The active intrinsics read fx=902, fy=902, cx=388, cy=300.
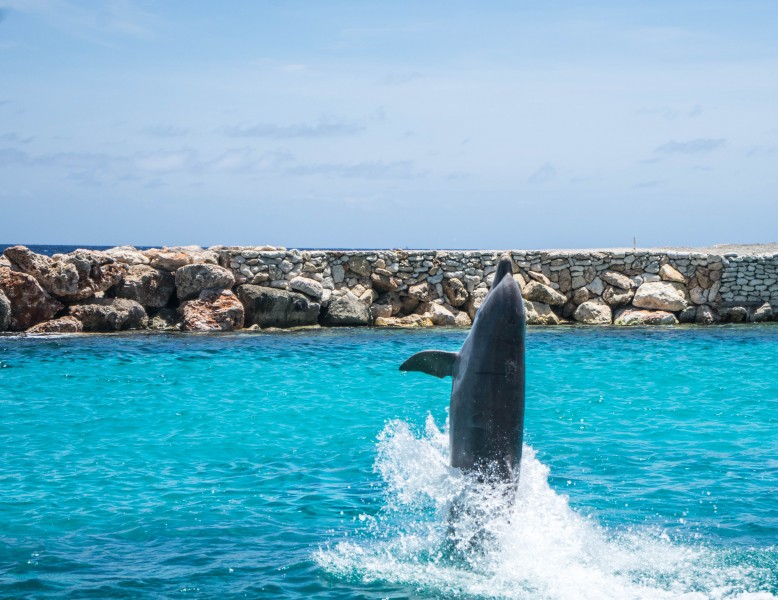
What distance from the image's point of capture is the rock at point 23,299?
19.7 m

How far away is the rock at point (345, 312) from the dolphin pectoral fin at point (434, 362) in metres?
15.9

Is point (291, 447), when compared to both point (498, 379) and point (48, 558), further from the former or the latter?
point (498, 379)

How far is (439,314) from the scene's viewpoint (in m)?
22.4

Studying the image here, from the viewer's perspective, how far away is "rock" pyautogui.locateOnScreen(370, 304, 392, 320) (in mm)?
22484

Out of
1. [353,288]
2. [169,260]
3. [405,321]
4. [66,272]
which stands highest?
[169,260]

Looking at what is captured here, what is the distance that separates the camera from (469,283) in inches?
906

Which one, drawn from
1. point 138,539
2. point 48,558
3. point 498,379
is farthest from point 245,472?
point 498,379

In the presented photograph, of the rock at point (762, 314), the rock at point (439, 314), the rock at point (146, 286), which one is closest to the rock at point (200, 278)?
the rock at point (146, 286)

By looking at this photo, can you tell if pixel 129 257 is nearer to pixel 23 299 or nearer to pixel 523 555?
pixel 23 299

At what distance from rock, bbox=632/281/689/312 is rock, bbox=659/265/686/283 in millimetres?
184

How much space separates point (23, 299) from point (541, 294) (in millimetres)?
12254

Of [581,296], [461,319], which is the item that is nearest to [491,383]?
[461,319]

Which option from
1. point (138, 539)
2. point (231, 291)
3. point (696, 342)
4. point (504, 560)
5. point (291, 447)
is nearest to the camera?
point (504, 560)

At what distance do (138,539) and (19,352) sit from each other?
37.1ft
